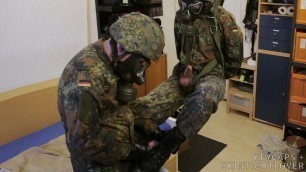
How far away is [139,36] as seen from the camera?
1364mm

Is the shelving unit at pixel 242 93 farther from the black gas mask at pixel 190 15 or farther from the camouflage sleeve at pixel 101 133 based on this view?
the camouflage sleeve at pixel 101 133

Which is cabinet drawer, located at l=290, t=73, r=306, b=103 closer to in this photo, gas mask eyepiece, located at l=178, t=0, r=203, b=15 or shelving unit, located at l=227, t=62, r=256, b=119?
shelving unit, located at l=227, t=62, r=256, b=119

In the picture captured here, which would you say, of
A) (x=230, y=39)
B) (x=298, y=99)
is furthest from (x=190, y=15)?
(x=298, y=99)

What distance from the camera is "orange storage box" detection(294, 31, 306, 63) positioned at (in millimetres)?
3041

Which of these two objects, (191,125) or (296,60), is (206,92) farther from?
(296,60)

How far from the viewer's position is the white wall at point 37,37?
2.85 metres

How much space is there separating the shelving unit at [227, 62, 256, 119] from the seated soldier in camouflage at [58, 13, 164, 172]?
2722 mm

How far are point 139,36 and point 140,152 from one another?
603 mm

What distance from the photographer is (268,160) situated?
3150 millimetres

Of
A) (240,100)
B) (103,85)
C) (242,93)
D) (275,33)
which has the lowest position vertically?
(240,100)

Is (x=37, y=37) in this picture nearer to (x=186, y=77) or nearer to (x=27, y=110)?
(x=27, y=110)

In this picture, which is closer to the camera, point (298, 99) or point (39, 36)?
point (39, 36)

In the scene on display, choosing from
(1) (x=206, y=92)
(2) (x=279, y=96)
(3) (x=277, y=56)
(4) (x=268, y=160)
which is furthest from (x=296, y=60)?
(1) (x=206, y=92)

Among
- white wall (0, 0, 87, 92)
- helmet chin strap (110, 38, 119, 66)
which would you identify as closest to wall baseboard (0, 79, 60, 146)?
white wall (0, 0, 87, 92)
